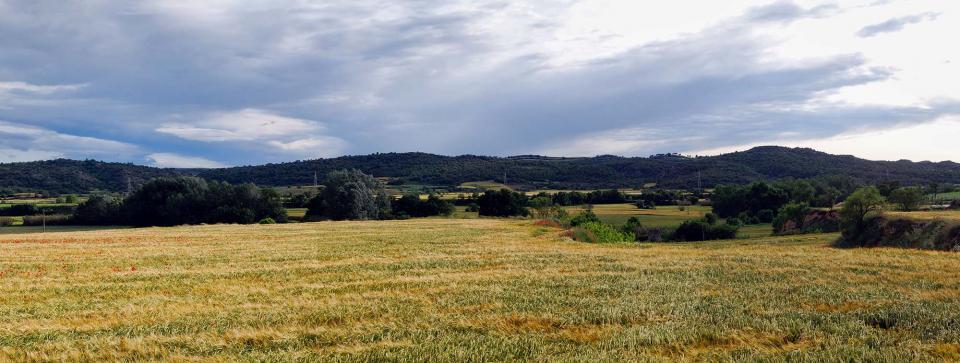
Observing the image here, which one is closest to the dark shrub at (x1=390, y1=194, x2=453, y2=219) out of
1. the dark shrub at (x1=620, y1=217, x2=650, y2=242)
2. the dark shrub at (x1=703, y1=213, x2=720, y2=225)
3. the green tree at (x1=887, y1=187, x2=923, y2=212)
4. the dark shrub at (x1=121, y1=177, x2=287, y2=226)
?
the dark shrub at (x1=121, y1=177, x2=287, y2=226)

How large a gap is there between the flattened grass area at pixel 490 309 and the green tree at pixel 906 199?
77.7 meters

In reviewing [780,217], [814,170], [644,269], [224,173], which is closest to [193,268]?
[644,269]

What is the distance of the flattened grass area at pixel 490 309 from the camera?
955 cm

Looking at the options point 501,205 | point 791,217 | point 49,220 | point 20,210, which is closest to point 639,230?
point 501,205

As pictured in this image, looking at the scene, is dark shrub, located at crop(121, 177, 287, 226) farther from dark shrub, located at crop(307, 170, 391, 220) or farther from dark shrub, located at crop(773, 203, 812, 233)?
dark shrub, located at crop(773, 203, 812, 233)

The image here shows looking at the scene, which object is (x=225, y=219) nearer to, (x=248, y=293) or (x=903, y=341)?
(x=248, y=293)

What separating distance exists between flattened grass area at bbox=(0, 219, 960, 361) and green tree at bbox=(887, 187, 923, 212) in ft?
255

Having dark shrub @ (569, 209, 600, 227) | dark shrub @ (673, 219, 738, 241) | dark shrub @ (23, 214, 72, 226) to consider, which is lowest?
dark shrub @ (673, 219, 738, 241)

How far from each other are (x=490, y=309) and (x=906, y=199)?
97.6 meters

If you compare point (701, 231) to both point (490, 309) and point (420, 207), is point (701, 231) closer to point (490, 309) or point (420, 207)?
point (420, 207)

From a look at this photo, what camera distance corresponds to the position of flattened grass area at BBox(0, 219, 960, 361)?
31.3 ft

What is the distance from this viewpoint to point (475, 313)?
1266cm

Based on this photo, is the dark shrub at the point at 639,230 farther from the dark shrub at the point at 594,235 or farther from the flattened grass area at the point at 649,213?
the dark shrub at the point at 594,235

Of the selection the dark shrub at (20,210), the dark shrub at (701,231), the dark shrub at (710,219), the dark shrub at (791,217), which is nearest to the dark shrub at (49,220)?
the dark shrub at (20,210)
